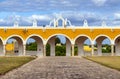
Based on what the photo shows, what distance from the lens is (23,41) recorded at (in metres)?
55.8

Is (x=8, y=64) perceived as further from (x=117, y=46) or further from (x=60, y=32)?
(x=117, y=46)

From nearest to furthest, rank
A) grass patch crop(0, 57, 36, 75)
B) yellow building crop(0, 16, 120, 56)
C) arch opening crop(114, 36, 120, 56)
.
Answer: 1. grass patch crop(0, 57, 36, 75)
2. yellow building crop(0, 16, 120, 56)
3. arch opening crop(114, 36, 120, 56)

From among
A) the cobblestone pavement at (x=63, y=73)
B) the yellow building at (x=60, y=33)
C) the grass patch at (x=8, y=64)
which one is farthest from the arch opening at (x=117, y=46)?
the cobblestone pavement at (x=63, y=73)

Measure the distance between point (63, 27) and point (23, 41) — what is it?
22.6ft

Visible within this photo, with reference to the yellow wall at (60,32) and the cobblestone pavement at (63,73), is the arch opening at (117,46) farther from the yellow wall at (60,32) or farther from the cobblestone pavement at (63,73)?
the cobblestone pavement at (63,73)

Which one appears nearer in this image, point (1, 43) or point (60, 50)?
point (1, 43)

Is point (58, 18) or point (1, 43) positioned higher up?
point (58, 18)

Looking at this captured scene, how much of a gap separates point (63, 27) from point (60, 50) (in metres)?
28.2

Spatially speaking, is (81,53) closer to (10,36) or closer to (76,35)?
(76,35)

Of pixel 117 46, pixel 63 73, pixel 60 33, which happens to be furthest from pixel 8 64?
pixel 117 46

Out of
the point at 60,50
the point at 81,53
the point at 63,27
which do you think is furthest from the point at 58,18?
the point at 60,50

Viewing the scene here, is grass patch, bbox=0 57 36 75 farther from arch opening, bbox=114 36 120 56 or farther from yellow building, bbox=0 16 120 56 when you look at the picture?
arch opening, bbox=114 36 120 56

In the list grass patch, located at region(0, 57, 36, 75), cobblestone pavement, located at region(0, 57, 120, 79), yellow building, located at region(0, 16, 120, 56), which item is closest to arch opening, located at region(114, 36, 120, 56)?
yellow building, located at region(0, 16, 120, 56)

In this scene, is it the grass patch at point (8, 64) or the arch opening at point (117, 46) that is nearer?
the grass patch at point (8, 64)
